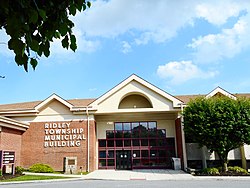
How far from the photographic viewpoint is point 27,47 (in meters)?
2.47

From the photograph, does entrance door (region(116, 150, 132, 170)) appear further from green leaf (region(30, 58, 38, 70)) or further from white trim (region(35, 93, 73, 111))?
green leaf (region(30, 58, 38, 70))

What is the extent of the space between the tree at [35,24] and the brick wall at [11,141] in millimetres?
20128

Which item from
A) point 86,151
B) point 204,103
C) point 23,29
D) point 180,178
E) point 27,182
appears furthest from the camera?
point 86,151

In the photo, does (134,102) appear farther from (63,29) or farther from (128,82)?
(63,29)

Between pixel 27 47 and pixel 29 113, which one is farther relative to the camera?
pixel 29 113

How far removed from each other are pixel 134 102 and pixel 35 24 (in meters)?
24.3

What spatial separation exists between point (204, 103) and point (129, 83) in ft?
24.7

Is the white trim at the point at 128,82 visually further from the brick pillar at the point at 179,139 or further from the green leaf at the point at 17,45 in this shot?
the green leaf at the point at 17,45

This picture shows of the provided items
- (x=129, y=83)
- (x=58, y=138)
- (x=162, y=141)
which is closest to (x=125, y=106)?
(x=129, y=83)

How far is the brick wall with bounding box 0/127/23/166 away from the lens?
2086 centimetres

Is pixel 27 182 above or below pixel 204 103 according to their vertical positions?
below

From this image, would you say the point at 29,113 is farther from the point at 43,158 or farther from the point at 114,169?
the point at 114,169

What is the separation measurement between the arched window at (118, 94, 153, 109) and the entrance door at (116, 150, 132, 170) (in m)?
4.52

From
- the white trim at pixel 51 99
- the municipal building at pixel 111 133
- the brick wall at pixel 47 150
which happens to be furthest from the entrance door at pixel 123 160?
the white trim at pixel 51 99
